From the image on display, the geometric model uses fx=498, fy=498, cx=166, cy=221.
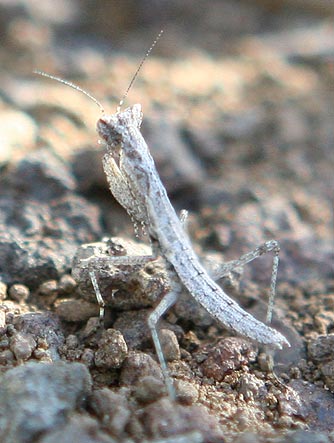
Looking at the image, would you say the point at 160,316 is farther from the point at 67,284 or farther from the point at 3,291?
the point at 3,291

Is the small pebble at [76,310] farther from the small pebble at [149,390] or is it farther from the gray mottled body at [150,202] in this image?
the small pebble at [149,390]

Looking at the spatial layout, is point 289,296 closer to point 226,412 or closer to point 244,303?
point 244,303

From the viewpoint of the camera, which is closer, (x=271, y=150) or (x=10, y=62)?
(x=271, y=150)

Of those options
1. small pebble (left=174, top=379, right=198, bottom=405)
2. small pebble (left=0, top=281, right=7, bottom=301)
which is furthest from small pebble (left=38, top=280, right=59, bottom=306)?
small pebble (left=174, top=379, right=198, bottom=405)

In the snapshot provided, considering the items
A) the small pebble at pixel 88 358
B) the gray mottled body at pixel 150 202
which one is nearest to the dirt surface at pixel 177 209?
the small pebble at pixel 88 358

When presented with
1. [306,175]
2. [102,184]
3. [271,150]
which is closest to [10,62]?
[102,184]

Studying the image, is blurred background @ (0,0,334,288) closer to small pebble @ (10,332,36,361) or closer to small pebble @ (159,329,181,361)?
small pebble @ (10,332,36,361)

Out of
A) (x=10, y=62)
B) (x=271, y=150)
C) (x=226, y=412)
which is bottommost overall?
(x=226, y=412)

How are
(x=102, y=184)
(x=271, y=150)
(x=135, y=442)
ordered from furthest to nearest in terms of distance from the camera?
1. (x=271, y=150)
2. (x=102, y=184)
3. (x=135, y=442)
